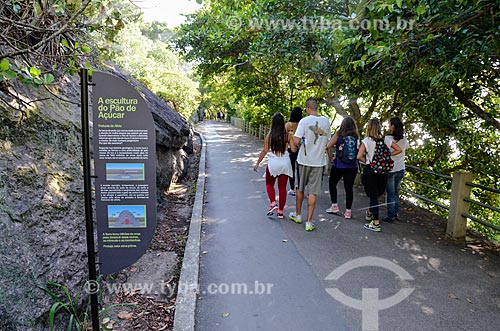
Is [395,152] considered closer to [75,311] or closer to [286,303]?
[286,303]

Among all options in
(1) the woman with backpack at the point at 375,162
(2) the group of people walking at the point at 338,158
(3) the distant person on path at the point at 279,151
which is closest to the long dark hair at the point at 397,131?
(2) the group of people walking at the point at 338,158

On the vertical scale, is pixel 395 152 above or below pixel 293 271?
above

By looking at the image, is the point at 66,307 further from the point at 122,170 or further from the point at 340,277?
the point at 340,277

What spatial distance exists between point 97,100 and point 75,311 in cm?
183

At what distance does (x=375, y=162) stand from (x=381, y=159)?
0.10 m

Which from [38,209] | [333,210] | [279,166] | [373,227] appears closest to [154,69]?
[279,166]

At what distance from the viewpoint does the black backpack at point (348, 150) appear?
6301 mm

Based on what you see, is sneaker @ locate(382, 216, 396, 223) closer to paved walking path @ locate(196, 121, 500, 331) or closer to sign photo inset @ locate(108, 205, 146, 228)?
paved walking path @ locate(196, 121, 500, 331)

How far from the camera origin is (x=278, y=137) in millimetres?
6262

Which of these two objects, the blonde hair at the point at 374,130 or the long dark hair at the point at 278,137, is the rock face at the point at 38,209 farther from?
the blonde hair at the point at 374,130

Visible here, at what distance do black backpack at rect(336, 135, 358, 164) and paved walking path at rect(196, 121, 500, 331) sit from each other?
114 cm

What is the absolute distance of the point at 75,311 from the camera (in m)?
3.18

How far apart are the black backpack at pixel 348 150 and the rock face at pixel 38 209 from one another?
4137 millimetres

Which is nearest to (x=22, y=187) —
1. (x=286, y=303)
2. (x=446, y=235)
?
(x=286, y=303)
